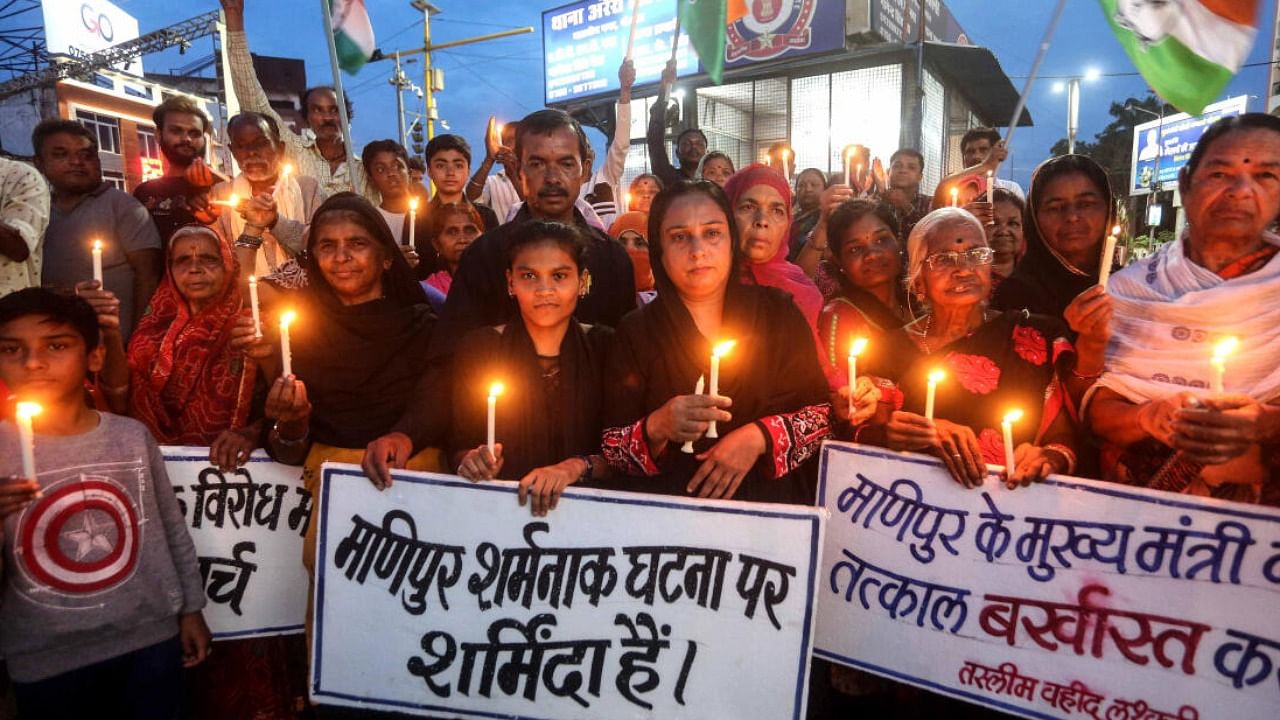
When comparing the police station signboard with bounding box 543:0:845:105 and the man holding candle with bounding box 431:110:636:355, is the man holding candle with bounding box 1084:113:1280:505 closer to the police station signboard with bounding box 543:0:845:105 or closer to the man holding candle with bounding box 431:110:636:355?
the man holding candle with bounding box 431:110:636:355

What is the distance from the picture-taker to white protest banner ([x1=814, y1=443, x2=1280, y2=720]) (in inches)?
80.3

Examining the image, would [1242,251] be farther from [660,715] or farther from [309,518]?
[309,518]

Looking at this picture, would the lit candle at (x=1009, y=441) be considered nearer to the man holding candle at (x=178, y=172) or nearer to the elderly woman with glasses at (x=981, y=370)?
the elderly woman with glasses at (x=981, y=370)

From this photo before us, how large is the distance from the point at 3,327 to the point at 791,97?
52.9ft

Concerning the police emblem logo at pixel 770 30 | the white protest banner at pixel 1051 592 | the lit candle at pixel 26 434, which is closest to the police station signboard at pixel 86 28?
the police emblem logo at pixel 770 30

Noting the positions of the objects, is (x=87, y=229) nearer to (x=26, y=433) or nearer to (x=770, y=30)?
(x=26, y=433)

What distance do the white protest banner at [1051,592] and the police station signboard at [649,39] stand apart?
455 inches

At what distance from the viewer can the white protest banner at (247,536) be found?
2.79m

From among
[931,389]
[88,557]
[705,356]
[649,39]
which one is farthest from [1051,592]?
[649,39]

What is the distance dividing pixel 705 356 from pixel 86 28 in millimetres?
44219

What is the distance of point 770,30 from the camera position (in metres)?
15.7

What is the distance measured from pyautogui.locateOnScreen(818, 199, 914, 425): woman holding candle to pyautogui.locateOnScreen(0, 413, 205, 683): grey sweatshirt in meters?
2.51

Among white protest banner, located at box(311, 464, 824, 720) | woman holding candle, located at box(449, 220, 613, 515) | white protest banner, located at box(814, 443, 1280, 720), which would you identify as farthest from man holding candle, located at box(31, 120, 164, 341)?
white protest banner, located at box(814, 443, 1280, 720)

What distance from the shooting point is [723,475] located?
2291mm
